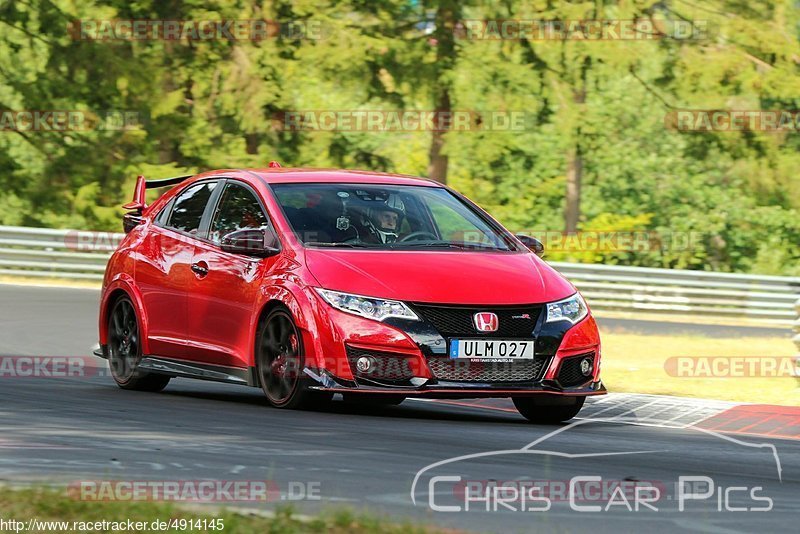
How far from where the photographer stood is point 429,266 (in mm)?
9922

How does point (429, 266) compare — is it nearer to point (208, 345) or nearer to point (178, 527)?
point (208, 345)

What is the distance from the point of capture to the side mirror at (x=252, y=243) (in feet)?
33.9

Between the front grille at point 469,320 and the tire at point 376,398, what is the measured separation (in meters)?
0.58

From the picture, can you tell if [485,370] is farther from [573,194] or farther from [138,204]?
[573,194]

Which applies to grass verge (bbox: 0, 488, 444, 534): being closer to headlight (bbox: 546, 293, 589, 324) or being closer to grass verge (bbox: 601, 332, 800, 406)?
headlight (bbox: 546, 293, 589, 324)

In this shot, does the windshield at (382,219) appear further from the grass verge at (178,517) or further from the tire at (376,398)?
the grass verge at (178,517)

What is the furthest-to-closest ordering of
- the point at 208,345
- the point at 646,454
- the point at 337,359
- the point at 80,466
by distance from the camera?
the point at 208,345
the point at 337,359
the point at 646,454
the point at 80,466

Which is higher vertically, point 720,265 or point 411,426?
point 411,426

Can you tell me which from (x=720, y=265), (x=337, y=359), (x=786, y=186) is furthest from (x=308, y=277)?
(x=720, y=265)

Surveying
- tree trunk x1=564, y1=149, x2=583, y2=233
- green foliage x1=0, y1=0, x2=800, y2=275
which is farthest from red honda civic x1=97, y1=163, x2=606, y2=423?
tree trunk x1=564, y1=149, x2=583, y2=233

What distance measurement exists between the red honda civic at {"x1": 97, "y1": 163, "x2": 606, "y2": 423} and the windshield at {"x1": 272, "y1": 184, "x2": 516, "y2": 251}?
0.01 meters

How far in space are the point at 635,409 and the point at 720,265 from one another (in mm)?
32037

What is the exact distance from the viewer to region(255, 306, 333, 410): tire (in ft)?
32.1

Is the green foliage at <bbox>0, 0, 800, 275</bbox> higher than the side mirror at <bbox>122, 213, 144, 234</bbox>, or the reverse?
the side mirror at <bbox>122, 213, 144, 234</bbox>
